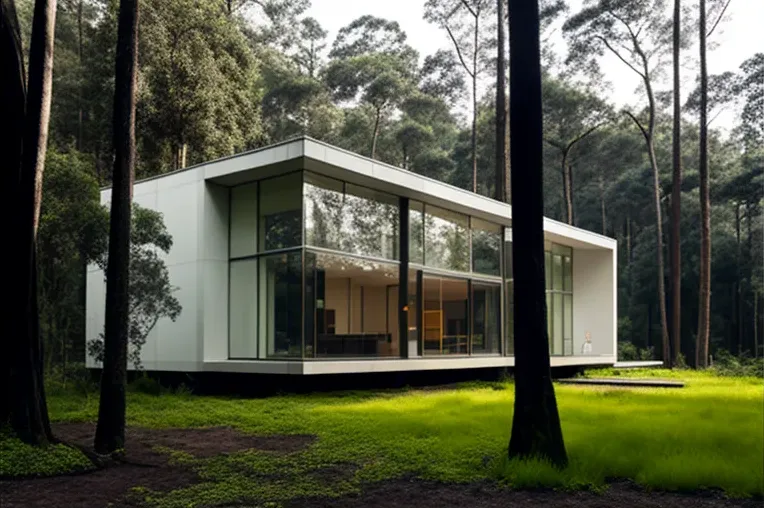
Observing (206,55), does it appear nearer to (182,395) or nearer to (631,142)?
(182,395)

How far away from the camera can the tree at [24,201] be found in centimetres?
767

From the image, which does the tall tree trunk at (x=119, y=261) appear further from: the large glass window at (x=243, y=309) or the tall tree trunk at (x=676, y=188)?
the tall tree trunk at (x=676, y=188)

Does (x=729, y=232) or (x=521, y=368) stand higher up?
(x=729, y=232)

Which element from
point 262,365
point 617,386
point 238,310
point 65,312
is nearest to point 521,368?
point 262,365

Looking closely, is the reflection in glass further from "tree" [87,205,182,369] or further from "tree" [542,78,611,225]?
"tree" [542,78,611,225]

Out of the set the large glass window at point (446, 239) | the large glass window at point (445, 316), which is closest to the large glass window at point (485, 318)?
the large glass window at point (445, 316)

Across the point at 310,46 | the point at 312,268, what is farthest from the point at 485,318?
the point at 310,46

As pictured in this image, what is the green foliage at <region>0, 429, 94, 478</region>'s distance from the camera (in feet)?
23.2

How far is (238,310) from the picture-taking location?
1517cm

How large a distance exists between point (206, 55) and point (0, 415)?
16.2 metres

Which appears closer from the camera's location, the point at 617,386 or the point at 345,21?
the point at 617,386

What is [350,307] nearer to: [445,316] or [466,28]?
[445,316]

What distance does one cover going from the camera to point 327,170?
14.4 m

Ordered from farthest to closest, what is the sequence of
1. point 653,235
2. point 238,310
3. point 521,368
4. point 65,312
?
point 653,235, point 65,312, point 238,310, point 521,368
